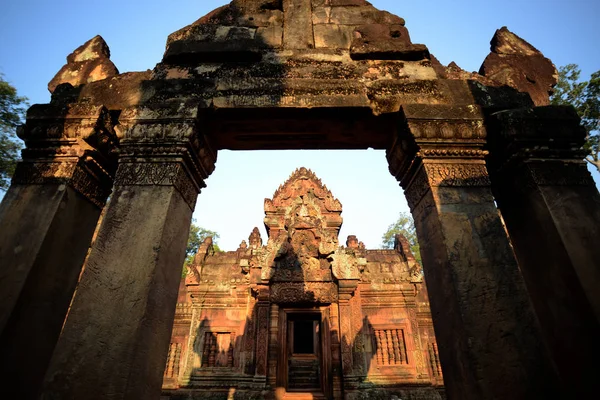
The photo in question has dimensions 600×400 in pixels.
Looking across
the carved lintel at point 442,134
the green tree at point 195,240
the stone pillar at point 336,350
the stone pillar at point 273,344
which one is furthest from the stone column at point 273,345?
the green tree at point 195,240

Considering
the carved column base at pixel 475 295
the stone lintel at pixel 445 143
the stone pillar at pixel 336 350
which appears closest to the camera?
the carved column base at pixel 475 295

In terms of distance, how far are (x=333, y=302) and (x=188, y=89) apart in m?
8.79

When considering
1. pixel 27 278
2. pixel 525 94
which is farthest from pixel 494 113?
pixel 27 278

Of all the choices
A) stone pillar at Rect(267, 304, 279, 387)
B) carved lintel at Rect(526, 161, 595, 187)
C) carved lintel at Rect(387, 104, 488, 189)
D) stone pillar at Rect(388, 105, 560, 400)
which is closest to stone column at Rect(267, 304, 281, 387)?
stone pillar at Rect(267, 304, 279, 387)

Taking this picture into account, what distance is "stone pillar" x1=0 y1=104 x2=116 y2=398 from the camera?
8.86 ft

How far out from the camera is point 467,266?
2705mm

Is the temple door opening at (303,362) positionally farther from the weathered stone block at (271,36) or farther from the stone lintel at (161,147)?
the weathered stone block at (271,36)

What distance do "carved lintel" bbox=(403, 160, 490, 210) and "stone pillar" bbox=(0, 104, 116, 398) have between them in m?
3.50

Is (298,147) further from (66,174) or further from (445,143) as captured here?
(66,174)

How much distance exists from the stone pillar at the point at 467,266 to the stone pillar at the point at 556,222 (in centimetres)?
44

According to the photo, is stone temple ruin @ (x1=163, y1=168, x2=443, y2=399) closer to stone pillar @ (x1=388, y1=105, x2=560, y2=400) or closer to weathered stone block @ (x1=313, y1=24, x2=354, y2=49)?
stone pillar @ (x1=388, y1=105, x2=560, y2=400)

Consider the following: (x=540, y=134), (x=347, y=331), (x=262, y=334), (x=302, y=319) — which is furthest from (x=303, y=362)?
(x=540, y=134)

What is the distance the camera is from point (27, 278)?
2736 millimetres

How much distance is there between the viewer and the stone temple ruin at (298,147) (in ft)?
8.18
